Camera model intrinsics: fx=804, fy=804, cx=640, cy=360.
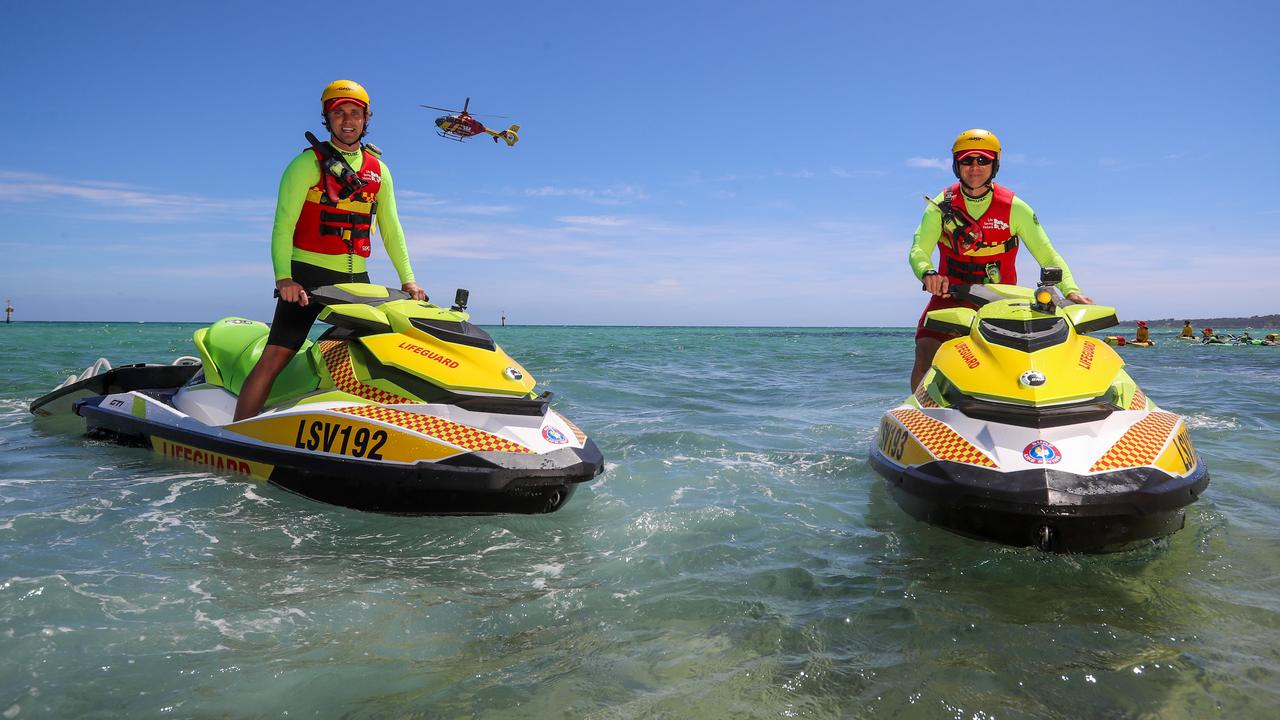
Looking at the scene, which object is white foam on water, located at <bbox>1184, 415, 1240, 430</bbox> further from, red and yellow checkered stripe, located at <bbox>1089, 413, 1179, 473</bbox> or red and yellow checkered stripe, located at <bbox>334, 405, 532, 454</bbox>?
red and yellow checkered stripe, located at <bbox>334, 405, 532, 454</bbox>

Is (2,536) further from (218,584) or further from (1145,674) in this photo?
(1145,674)

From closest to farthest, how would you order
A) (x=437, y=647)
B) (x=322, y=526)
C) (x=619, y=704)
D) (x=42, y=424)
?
1. (x=619, y=704)
2. (x=437, y=647)
3. (x=322, y=526)
4. (x=42, y=424)

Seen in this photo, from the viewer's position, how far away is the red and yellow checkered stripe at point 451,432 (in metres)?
3.69

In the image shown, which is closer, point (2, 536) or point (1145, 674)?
point (1145, 674)

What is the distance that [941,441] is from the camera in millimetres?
3479

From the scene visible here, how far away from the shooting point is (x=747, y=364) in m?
18.7

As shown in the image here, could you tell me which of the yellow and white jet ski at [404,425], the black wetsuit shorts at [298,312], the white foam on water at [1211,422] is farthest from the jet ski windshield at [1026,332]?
the white foam on water at [1211,422]

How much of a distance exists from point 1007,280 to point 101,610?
16.4 feet

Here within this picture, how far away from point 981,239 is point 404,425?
3.58 m

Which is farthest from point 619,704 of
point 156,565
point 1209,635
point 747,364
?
point 747,364

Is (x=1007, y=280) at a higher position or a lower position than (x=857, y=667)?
higher

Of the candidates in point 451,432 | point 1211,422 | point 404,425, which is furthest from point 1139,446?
point 1211,422

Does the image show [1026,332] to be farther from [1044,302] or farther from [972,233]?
[972,233]

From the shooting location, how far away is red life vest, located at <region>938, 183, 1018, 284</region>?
4914 millimetres
